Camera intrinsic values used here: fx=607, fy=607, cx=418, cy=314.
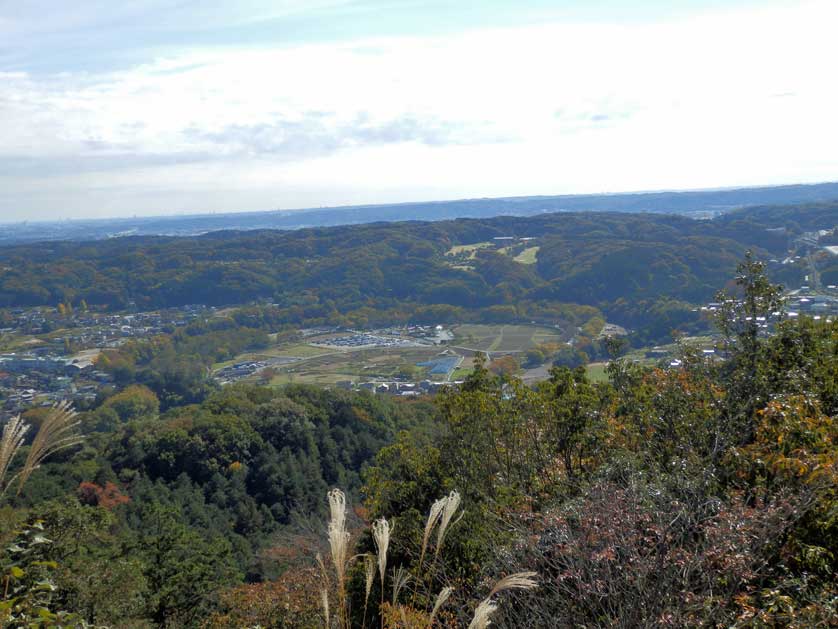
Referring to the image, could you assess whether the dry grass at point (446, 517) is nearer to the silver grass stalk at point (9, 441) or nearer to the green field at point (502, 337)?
the silver grass stalk at point (9, 441)

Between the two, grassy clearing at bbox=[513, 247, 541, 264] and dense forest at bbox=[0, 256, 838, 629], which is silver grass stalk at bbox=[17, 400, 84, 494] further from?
grassy clearing at bbox=[513, 247, 541, 264]

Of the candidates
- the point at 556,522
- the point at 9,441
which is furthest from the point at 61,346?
the point at 9,441

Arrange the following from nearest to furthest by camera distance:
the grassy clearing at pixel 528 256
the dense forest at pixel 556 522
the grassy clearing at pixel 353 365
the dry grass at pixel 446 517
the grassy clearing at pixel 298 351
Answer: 1. the dry grass at pixel 446 517
2. the dense forest at pixel 556 522
3. the grassy clearing at pixel 353 365
4. the grassy clearing at pixel 298 351
5. the grassy clearing at pixel 528 256

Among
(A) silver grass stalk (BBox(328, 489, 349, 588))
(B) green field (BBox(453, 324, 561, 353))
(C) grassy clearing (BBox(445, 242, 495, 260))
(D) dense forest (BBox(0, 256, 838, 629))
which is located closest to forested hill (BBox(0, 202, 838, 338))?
(C) grassy clearing (BBox(445, 242, 495, 260))

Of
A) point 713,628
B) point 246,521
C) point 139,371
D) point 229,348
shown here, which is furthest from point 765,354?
point 229,348

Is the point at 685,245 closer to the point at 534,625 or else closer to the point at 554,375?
the point at 554,375

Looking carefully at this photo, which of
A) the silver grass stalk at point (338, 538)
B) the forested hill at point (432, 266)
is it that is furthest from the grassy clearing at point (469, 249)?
the silver grass stalk at point (338, 538)
